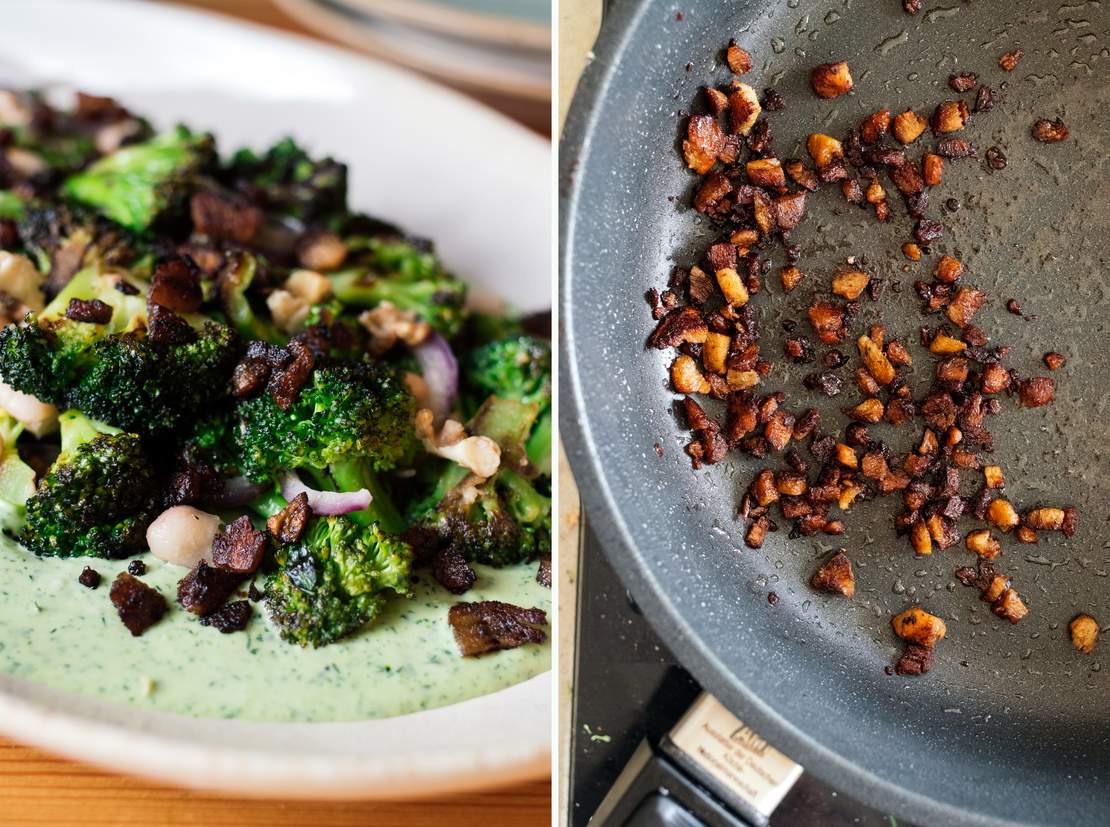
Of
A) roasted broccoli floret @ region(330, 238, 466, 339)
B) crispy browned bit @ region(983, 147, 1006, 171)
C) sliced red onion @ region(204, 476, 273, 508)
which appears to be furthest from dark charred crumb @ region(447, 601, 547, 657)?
crispy browned bit @ region(983, 147, 1006, 171)

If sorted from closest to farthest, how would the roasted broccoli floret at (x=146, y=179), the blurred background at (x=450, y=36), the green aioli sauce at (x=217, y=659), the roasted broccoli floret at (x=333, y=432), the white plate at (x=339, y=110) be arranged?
the green aioli sauce at (x=217, y=659) < the roasted broccoli floret at (x=333, y=432) < the roasted broccoli floret at (x=146, y=179) < the white plate at (x=339, y=110) < the blurred background at (x=450, y=36)

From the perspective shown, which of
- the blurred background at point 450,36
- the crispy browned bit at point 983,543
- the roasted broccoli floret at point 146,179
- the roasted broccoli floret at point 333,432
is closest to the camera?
the roasted broccoli floret at point 333,432

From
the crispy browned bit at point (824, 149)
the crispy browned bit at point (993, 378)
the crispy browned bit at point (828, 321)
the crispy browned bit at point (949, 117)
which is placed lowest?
the crispy browned bit at point (828, 321)

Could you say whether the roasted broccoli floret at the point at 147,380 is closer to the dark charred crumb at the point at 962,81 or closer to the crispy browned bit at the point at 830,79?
the crispy browned bit at the point at 830,79

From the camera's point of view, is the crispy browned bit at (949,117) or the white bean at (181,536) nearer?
the white bean at (181,536)

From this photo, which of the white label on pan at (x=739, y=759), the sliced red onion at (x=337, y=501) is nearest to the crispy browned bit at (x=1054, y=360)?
the white label on pan at (x=739, y=759)

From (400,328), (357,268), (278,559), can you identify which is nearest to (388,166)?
(357,268)

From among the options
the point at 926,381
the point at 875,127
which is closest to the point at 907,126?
the point at 875,127
